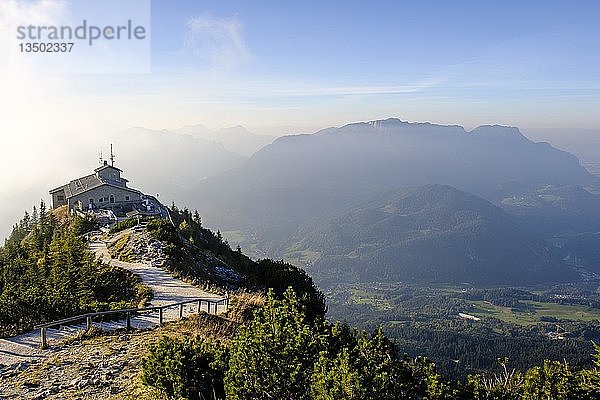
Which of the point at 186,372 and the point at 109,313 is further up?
the point at 186,372

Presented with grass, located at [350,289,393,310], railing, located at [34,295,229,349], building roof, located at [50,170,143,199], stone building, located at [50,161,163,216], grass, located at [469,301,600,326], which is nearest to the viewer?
railing, located at [34,295,229,349]

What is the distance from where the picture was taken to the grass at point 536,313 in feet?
461

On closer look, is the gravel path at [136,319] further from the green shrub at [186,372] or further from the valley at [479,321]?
the valley at [479,321]

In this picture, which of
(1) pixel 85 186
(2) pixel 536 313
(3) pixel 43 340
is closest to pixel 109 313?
(3) pixel 43 340

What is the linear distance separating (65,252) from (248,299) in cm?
817

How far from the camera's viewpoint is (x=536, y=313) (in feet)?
490

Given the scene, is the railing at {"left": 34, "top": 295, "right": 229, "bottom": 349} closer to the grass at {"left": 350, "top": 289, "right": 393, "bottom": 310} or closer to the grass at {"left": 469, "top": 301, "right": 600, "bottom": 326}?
the grass at {"left": 469, "top": 301, "right": 600, "bottom": 326}

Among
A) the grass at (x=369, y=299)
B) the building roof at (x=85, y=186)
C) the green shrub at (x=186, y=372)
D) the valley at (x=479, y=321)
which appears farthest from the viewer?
the grass at (x=369, y=299)

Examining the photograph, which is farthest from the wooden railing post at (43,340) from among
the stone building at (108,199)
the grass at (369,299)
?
the grass at (369,299)

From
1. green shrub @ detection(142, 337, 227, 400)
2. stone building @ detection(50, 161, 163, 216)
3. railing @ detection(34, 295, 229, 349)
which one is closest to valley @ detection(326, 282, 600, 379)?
stone building @ detection(50, 161, 163, 216)

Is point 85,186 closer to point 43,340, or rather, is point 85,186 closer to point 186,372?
point 43,340

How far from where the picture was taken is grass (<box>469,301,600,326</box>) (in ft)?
461

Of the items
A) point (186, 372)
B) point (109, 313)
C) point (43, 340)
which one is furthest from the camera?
point (109, 313)

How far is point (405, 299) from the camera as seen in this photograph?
Answer: 583 ft
